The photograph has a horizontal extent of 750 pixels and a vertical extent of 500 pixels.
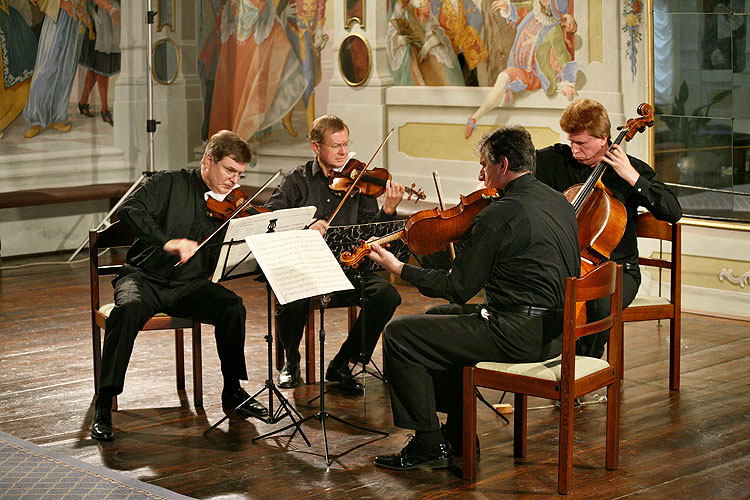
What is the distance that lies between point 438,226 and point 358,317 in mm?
1156

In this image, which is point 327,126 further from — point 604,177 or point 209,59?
point 209,59

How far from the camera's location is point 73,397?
488 cm

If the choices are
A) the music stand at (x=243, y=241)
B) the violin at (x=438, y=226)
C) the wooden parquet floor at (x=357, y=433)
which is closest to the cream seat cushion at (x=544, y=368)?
the wooden parquet floor at (x=357, y=433)

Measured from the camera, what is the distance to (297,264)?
386cm

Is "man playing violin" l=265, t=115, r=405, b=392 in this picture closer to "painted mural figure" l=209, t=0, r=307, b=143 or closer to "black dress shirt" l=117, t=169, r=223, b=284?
"black dress shirt" l=117, t=169, r=223, b=284

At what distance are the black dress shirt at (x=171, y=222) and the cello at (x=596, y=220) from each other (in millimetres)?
1572

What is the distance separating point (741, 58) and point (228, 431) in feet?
13.0

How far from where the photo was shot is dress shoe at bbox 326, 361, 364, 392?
16.2 feet

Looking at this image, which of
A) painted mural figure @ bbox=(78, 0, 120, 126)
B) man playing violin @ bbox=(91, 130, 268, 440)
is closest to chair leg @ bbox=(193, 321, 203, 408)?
A: man playing violin @ bbox=(91, 130, 268, 440)

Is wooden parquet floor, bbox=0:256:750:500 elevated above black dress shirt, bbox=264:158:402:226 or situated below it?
below

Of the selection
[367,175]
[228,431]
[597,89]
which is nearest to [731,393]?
[367,175]

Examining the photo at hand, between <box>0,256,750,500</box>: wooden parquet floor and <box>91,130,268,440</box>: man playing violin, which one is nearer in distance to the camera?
<box>0,256,750,500</box>: wooden parquet floor

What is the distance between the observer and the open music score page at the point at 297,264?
3759 millimetres

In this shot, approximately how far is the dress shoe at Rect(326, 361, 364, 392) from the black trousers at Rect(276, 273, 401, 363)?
1.6 inches
